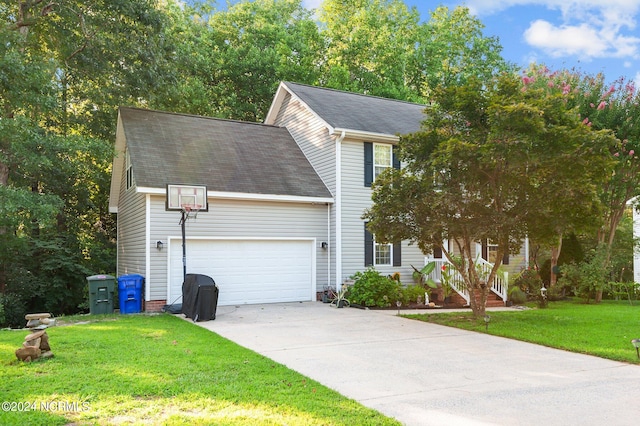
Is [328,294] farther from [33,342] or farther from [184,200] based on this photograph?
[33,342]

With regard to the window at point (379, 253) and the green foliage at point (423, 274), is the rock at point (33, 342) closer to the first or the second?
the window at point (379, 253)

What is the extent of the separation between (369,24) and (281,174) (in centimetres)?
2013

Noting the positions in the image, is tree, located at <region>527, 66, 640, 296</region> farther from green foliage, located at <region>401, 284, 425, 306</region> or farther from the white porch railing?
green foliage, located at <region>401, 284, 425, 306</region>

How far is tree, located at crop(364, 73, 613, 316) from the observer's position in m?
8.95

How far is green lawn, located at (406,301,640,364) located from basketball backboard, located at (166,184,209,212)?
5595 millimetres

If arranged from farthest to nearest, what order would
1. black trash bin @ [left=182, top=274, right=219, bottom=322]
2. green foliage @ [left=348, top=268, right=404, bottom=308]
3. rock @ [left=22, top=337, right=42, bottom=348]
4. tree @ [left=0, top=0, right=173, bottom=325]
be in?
tree @ [left=0, top=0, right=173, bottom=325]
green foliage @ [left=348, top=268, right=404, bottom=308]
black trash bin @ [left=182, top=274, right=219, bottom=322]
rock @ [left=22, top=337, right=42, bottom=348]

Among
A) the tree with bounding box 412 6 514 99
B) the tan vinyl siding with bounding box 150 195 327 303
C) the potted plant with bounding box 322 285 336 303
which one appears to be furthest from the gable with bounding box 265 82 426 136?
the tree with bounding box 412 6 514 99

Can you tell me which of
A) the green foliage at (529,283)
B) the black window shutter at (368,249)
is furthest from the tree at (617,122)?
the black window shutter at (368,249)

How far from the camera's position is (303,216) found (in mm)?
14461

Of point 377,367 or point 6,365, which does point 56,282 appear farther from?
point 377,367

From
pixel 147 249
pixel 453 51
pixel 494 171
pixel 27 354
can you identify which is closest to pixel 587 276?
pixel 494 171

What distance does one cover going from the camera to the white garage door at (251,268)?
1282 centimetres

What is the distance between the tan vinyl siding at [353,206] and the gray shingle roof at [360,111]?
2.66 feet

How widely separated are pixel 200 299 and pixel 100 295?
3308mm
